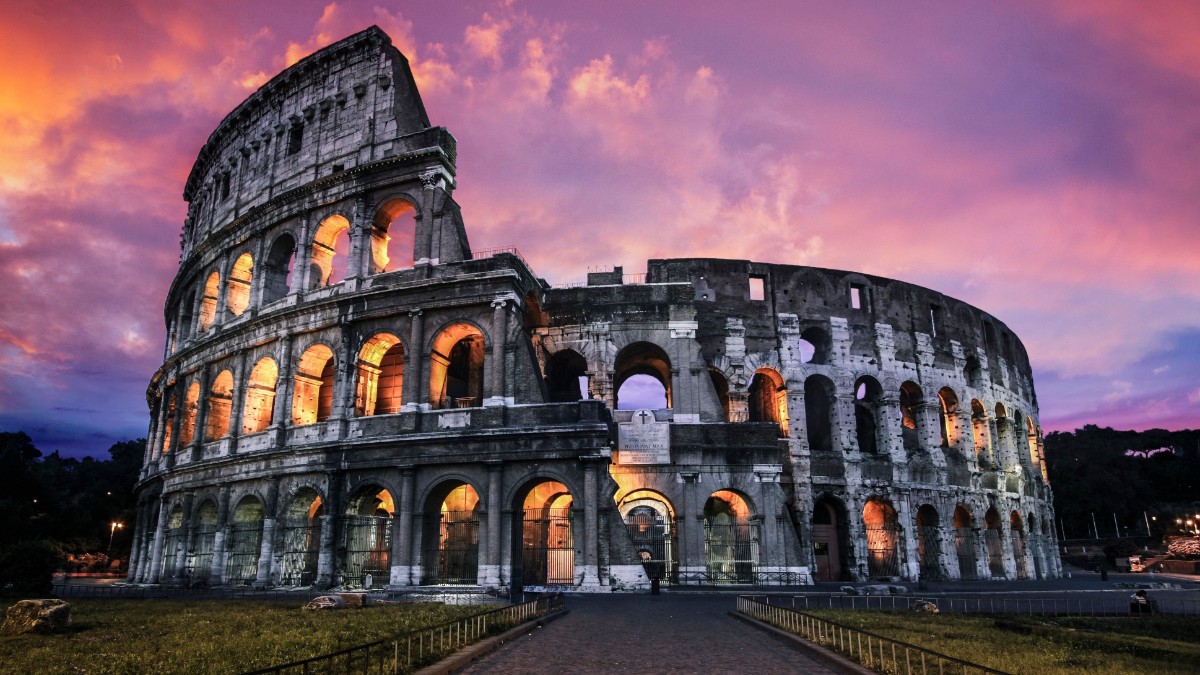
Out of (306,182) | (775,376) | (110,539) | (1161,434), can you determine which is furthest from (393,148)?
(1161,434)

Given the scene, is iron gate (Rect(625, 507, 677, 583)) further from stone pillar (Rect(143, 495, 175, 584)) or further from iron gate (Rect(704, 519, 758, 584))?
stone pillar (Rect(143, 495, 175, 584))

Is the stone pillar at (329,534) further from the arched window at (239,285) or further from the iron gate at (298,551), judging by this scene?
the arched window at (239,285)

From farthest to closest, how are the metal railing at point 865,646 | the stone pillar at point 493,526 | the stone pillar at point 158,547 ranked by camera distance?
the stone pillar at point 158,547 → the stone pillar at point 493,526 → the metal railing at point 865,646

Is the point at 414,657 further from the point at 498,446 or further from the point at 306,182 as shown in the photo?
the point at 306,182

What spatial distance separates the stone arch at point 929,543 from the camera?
29.5 m

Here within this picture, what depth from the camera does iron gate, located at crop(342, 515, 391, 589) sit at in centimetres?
2181

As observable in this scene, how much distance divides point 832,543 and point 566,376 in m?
12.5

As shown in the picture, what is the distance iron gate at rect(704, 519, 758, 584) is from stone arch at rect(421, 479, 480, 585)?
7.53 m

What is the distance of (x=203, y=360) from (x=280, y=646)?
2213 centimetres

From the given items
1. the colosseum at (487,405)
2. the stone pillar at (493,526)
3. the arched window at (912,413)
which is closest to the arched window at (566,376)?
the colosseum at (487,405)

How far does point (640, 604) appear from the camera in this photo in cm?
1650

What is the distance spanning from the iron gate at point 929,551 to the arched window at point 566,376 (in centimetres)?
1526

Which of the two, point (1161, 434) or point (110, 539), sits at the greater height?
point (1161, 434)

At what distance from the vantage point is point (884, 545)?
95.2 feet
